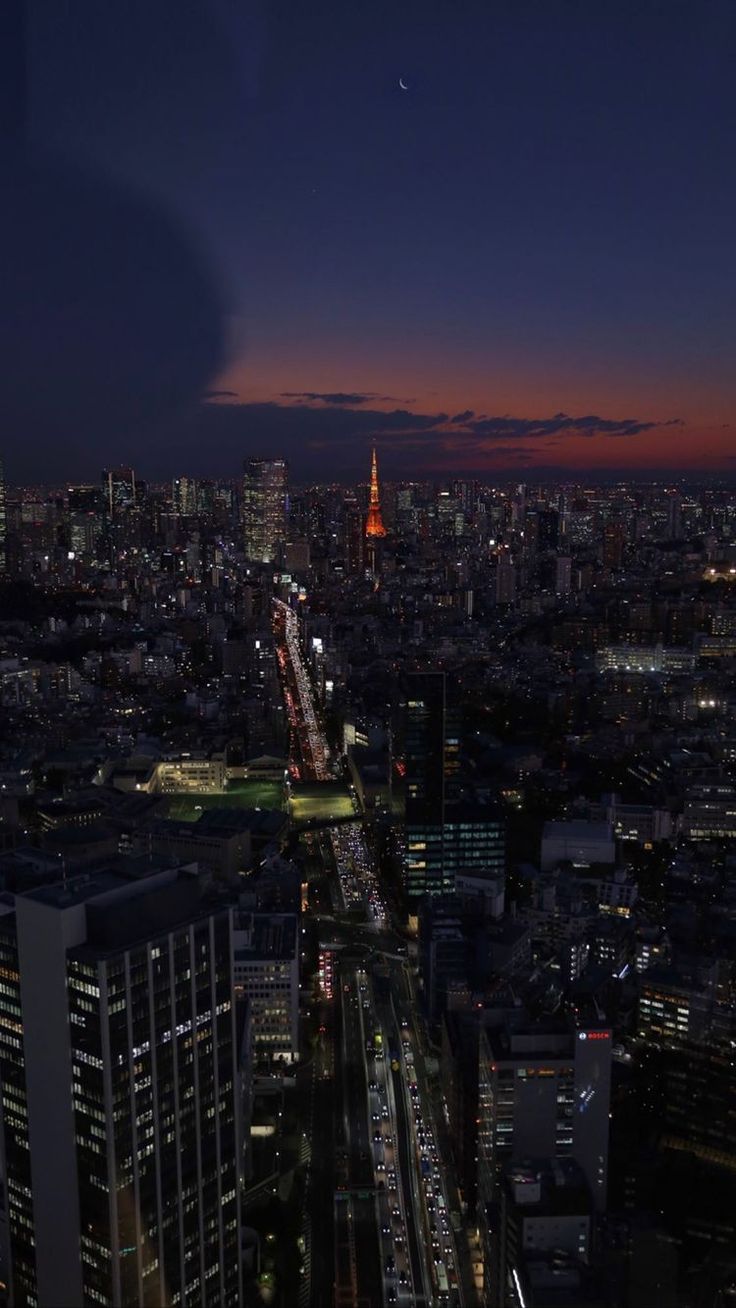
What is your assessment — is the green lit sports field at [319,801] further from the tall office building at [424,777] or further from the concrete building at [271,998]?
the concrete building at [271,998]

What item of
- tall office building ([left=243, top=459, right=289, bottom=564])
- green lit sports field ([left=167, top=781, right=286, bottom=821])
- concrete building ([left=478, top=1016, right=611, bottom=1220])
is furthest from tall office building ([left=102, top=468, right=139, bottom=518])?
concrete building ([left=478, top=1016, right=611, bottom=1220])

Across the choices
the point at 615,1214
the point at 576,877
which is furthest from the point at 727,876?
the point at 615,1214

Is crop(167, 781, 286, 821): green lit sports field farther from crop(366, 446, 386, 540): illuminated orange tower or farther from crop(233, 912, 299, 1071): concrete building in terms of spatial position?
crop(366, 446, 386, 540): illuminated orange tower

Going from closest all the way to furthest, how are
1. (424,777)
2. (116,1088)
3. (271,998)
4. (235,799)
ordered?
(116,1088) → (271,998) → (424,777) → (235,799)

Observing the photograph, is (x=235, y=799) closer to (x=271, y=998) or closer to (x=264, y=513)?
(x=271, y=998)

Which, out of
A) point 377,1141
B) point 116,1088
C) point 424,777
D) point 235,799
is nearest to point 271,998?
point 377,1141

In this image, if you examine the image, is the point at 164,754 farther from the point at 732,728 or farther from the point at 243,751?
the point at 732,728
